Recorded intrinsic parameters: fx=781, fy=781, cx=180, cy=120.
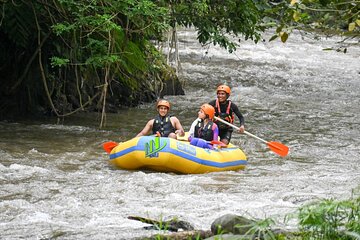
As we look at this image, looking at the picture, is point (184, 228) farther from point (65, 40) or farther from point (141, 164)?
point (65, 40)

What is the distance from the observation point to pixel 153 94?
1808 cm

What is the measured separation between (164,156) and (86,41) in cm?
358

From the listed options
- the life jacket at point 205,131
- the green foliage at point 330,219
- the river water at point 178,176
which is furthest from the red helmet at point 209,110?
the green foliage at point 330,219

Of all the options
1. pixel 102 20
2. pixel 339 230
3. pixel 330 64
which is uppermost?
pixel 102 20

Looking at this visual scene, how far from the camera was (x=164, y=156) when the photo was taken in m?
10.3

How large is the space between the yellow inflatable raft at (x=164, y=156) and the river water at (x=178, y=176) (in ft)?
0.50

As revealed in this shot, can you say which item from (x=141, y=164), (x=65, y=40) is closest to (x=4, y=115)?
(x=65, y=40)

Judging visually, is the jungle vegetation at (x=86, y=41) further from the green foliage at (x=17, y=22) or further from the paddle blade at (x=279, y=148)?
the paddle blade at (x=279, y=148)

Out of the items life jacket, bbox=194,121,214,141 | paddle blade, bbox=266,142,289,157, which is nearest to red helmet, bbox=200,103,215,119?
life jacket, bbox=194,121,214,141

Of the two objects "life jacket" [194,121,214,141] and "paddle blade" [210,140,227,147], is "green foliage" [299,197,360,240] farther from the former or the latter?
"life jacket" [194,121,214,141]

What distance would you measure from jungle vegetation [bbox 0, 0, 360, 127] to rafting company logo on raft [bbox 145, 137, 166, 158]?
1.88 m

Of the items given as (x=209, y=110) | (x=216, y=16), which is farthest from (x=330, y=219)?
(x=216, y=16)

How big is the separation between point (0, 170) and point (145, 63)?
5506 millimetres

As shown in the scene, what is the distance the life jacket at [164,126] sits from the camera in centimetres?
1125
